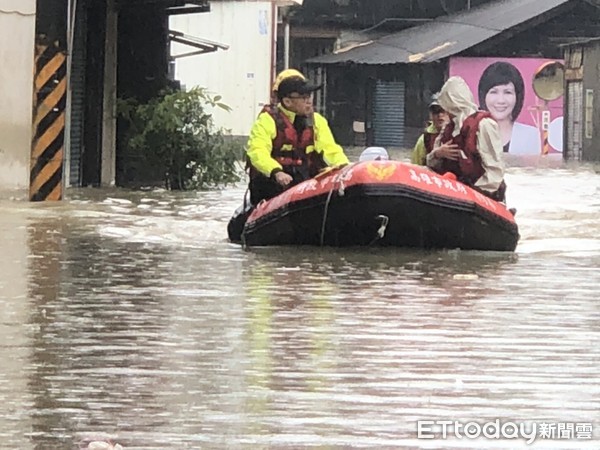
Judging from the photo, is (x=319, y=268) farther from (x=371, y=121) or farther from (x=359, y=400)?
(x=371, y=121)

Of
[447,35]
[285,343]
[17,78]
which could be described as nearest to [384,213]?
[285,343]

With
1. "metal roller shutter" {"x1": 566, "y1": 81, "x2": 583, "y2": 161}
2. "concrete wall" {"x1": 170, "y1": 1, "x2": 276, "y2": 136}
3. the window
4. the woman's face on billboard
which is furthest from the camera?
the woman's face on billboard

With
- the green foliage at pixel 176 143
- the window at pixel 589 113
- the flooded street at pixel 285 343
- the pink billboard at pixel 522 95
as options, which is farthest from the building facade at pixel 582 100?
the flooded street at pixel 285 343

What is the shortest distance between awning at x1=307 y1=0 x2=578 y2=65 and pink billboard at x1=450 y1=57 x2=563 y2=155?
3.06 feet

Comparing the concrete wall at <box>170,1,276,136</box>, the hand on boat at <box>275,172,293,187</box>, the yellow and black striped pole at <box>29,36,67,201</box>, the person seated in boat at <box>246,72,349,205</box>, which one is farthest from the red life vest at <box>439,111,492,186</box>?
the concrete wall at <box>170,1,276,136</box>

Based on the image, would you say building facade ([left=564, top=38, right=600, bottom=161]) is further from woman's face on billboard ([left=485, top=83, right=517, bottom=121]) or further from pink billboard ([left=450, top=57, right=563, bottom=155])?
woman's face on billboard ([left=485, top=83, right=517, bottom=121])

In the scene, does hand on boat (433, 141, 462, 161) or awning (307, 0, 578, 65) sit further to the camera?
awning (307, 0, 578, 65)

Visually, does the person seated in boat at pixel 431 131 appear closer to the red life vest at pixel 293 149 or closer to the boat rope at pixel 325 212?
the red life vest at pixel 293 149

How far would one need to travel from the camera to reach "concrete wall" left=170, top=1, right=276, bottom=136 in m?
40.7

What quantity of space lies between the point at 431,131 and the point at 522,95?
33.4 meters

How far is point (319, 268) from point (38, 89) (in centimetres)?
736

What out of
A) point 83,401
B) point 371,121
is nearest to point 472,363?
point 83,401

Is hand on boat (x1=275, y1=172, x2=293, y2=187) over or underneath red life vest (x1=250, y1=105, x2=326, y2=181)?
underneath

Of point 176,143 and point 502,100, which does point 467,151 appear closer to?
point 176,143
